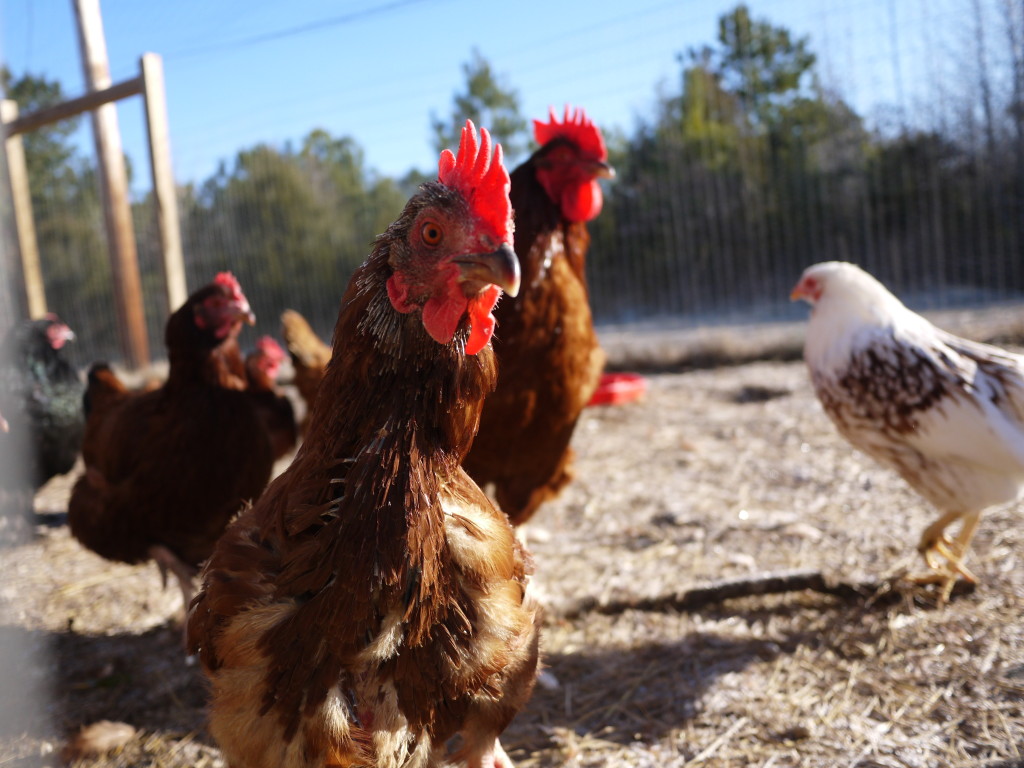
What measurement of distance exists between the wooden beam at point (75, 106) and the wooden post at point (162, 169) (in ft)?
0.34

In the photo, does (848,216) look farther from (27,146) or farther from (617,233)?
(27,146)

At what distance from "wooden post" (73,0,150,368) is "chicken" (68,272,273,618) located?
2.10m

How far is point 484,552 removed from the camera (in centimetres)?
158

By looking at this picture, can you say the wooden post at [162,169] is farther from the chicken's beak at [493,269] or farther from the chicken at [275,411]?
the chicken's beak at [493,269]

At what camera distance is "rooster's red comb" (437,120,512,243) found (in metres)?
1.44

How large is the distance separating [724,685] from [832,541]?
129 centimetres

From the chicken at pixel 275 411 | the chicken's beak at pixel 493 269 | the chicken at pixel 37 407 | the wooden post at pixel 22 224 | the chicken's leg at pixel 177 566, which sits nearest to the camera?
the chicken's beak at pixel 493 269

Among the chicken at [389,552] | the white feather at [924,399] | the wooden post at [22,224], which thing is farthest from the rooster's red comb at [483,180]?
the wooden post at [22,224]

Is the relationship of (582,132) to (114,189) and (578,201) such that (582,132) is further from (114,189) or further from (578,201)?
(114,189)

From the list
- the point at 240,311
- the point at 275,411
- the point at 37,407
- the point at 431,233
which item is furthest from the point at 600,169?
the point at 37,407

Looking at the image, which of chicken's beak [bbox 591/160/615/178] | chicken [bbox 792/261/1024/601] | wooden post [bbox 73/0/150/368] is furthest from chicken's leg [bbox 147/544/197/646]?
chicken [bbox 792/261/1024/601]

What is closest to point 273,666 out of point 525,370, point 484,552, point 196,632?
point 196,632

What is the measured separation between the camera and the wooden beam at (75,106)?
13.0 ft

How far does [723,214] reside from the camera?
8.13m
